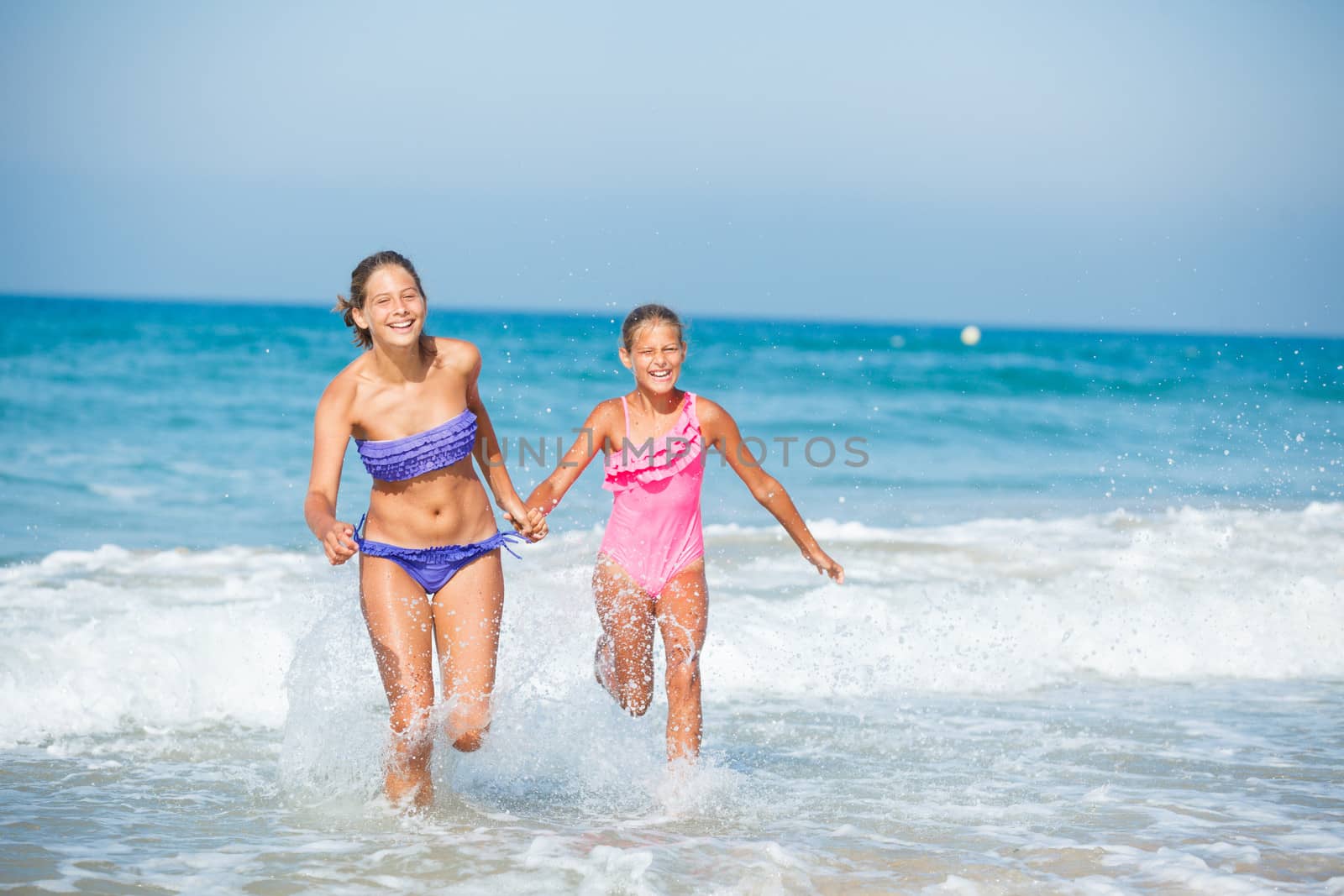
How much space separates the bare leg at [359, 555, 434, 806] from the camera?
15.6 ft

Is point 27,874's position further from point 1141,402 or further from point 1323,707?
point 1141,402

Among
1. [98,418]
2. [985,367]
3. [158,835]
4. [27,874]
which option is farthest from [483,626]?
[985,367]

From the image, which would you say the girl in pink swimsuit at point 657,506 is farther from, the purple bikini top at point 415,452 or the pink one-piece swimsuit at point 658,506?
the purple bikini top at point 415,452

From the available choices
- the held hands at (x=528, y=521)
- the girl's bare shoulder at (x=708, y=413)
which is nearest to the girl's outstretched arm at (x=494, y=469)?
the held hands at (x=528, y=521)

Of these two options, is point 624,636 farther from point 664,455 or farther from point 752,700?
point 752,700

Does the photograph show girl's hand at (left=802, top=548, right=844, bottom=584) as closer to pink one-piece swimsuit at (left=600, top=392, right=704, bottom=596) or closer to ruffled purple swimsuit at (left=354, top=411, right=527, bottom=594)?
pink one-piece swimsuit at (left=600, top=392, right=704, bottom=596)

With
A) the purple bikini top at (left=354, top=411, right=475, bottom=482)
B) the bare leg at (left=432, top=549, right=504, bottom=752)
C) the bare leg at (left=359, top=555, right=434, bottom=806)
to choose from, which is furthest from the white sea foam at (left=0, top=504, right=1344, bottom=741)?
the purple bikini top at (left=354, top=411, right=475, bottom=482)

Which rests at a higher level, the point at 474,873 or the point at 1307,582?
the point at 1307,582

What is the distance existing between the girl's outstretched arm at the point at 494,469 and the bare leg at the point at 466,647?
27 cm

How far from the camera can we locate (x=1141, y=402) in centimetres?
2844

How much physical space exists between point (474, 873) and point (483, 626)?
35.6 inches

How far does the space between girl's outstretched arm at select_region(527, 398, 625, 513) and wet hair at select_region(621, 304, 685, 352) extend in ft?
0.89

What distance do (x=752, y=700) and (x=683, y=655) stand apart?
2296 millimetres

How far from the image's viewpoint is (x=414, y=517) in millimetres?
4773
